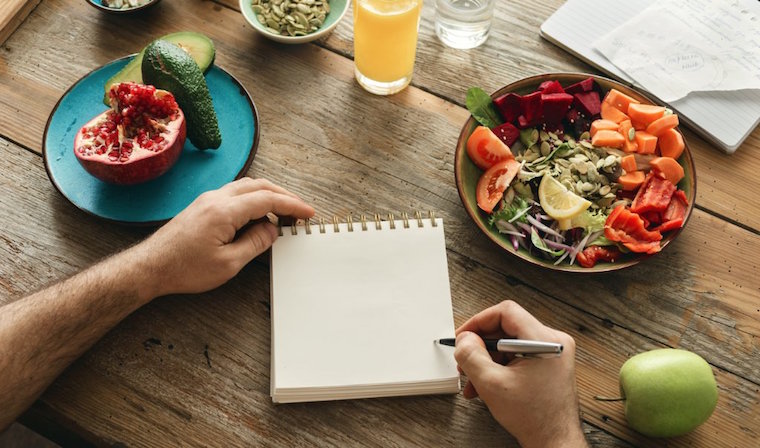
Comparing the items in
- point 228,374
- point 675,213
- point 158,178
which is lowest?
point 228,374

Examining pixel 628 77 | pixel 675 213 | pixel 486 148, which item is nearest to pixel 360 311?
pixel 486 148

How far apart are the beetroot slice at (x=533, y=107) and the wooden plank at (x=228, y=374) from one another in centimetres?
29

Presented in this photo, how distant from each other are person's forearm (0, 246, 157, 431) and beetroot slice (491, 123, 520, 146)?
2.20ft

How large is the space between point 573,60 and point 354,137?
21.0 inches

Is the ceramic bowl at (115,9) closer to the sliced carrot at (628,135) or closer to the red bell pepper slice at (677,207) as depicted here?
the sliced carrot at (628,135)

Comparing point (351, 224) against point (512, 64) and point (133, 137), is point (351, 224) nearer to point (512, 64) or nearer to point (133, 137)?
point (133, 137)

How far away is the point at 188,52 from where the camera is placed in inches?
52.0

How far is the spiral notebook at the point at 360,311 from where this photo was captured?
105 cm

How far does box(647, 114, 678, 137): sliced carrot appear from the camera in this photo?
1233mm

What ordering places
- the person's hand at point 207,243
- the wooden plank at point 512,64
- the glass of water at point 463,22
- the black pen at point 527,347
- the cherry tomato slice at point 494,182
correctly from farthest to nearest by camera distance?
the glass of water at point 463,22, the wooden plank at point 512,64, the cherry tomato slice at point 494,182, the person's hand at point 207,243, the black pen at point 527,347

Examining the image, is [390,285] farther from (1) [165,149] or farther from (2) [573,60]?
(2) [573,60]

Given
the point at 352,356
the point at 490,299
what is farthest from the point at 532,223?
the point at 352,356

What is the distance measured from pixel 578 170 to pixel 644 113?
0.17 m

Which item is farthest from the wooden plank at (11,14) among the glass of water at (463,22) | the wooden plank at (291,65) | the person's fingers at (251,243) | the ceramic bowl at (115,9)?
the glass of water at (463,22)
